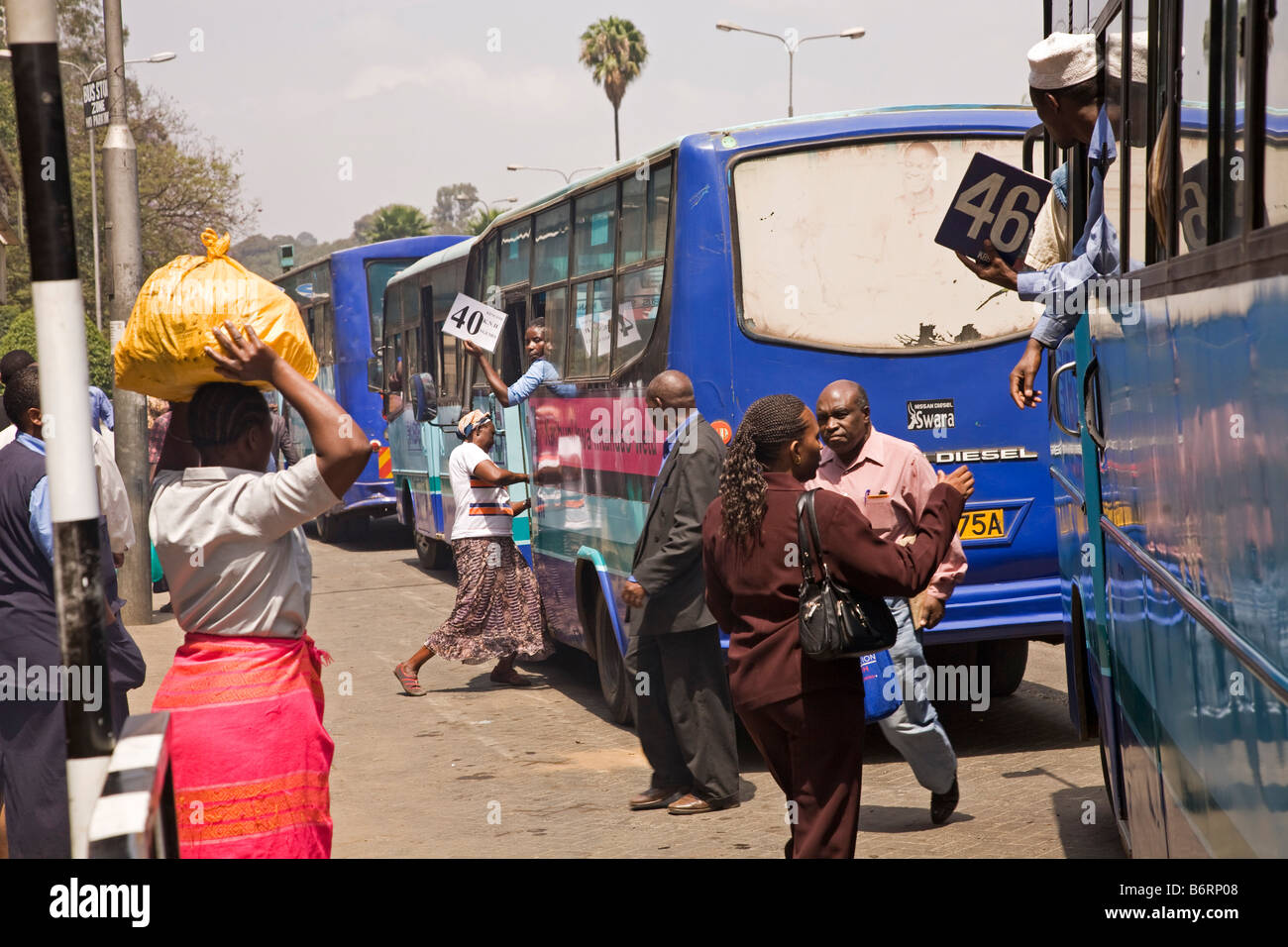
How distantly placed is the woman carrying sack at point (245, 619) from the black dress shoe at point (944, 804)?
11.4 ft

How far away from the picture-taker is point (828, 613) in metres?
4.63

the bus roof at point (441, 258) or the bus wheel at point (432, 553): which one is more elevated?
the bus roof at point (441, 258)

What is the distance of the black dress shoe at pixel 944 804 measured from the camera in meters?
6.58

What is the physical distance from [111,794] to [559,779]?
593 cm

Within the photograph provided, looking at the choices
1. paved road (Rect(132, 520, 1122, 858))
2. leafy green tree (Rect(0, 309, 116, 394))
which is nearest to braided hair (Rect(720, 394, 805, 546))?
paved road (Rect(132, 520, 1122, 858))

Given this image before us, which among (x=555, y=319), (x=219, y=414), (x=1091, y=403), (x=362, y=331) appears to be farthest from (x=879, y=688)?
(x=362, y=331)

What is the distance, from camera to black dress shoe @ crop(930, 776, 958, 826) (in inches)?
259

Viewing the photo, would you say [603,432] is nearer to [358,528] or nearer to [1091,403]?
[1091,403]

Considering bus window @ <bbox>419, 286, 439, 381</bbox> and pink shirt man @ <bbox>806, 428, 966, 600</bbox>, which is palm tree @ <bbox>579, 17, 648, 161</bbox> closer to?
bus window @ <bbox>419, 286, 439, 381</bbox>

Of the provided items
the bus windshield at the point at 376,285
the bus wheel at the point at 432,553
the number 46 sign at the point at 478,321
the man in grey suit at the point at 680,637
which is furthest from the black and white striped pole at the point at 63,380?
the bus windshield at the point at 376,285

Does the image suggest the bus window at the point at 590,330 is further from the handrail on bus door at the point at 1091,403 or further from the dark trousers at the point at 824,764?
the handrail on bus door at the point at 1091,403

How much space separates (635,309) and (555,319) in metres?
1.85
